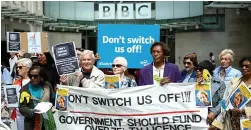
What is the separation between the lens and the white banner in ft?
22.0

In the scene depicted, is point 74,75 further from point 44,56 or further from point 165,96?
point 44,56

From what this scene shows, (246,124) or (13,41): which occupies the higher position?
(13,41)

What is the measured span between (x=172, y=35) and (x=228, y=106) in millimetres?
26991

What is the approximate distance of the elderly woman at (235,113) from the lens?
6.19 meters

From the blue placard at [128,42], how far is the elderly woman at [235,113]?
321 centimetres

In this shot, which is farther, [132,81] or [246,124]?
[132,81]

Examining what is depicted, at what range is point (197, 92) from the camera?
6582 mm

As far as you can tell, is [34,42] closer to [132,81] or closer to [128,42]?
[128,42]

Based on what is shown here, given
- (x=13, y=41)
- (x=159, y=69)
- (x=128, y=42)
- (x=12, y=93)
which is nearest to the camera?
(x=159, y=69)

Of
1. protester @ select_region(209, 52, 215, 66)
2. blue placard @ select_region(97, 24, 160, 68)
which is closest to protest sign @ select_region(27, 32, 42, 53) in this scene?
blue placard @ select_region(97, 24, 160, 68)

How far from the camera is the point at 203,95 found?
6504 mm

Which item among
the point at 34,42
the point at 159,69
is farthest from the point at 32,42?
the point at 159,69

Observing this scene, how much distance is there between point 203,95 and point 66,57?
5.97 ft

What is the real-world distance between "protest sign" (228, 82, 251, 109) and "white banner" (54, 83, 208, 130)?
61 cm
